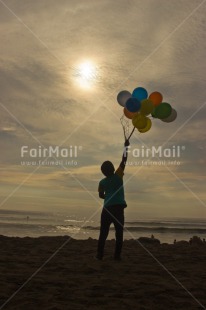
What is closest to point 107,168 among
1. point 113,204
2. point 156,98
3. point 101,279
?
point 113,204

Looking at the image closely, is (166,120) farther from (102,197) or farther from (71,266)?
(71,266)

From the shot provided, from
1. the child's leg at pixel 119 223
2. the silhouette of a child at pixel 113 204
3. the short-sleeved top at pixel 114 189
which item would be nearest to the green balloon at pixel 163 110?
the silhouette of a child at pixel 113 204

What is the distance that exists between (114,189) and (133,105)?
5.56 ft

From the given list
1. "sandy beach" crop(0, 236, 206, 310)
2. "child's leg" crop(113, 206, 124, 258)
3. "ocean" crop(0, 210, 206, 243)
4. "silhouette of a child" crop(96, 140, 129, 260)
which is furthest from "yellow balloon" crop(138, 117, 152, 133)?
"ocean" crop(0, 210, 206, 243)

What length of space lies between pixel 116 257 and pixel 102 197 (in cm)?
108

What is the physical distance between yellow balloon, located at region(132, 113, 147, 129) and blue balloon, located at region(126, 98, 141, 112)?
0.14m

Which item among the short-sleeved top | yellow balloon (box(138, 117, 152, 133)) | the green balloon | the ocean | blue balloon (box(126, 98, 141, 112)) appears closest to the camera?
the short-sleeved top

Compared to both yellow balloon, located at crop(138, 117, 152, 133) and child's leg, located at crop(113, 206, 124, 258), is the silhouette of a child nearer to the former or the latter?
child's leg, located at crop(113, 206, 124, 258)

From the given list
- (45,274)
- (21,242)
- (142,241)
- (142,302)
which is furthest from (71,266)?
(142,241)

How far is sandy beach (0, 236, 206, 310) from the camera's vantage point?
13.6 ft

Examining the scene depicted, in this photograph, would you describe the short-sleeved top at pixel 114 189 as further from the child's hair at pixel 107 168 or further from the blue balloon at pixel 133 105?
the blue balloon at pixel 133 105

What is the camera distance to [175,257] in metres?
7.70

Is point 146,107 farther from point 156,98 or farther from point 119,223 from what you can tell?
point 119,223

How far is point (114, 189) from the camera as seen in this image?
7.02 meters
